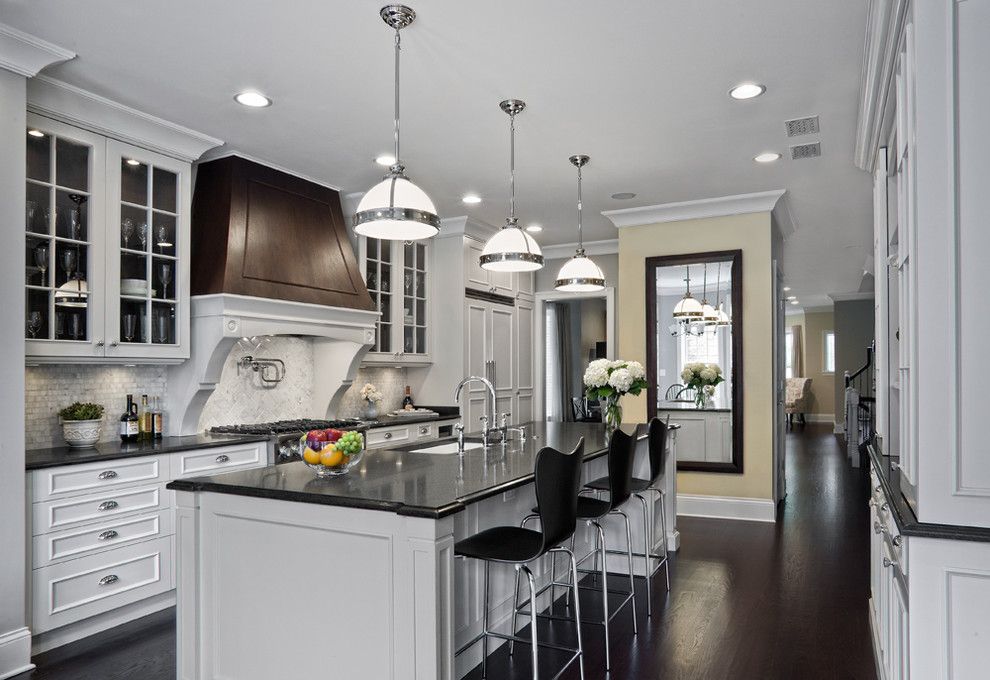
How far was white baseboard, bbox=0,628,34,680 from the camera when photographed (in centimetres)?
295

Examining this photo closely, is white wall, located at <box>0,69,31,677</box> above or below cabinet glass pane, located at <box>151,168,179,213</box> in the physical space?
below

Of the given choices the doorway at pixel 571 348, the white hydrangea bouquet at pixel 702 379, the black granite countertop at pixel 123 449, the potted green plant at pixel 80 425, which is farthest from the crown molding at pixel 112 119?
the doorway at pixel 571 348

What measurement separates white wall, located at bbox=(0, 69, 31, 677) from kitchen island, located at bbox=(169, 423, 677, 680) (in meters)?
0.98

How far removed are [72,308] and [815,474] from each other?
817 cm

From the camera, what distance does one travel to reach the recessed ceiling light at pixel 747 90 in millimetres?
3543

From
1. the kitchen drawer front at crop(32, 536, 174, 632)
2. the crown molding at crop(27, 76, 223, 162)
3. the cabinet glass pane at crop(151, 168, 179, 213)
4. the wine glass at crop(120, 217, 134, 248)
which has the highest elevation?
the crown molding at crop(27, 76, 223, 162)

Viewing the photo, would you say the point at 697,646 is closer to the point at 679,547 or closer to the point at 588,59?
the point at 679,547

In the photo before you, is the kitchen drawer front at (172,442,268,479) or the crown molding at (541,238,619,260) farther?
the crown molding at (541,238,619,260)

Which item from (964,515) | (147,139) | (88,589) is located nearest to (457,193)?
(147,139)

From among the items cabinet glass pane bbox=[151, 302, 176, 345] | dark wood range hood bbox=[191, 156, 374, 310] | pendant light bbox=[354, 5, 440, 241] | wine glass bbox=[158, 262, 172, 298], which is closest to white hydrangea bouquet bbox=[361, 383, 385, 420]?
dark wood range hood bbox=[191, 156, 374, 310]

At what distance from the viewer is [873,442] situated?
3.72m

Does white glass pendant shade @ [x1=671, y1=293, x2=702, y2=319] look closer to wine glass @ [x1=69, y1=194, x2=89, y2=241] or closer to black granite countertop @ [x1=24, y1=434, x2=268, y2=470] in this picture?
black granite countertop @ [x1=24, y1=434, x2=268, y2=470]

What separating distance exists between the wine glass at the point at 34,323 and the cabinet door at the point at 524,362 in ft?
16.2

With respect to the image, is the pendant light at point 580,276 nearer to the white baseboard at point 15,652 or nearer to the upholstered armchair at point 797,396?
the white baseboard at point 15,652
